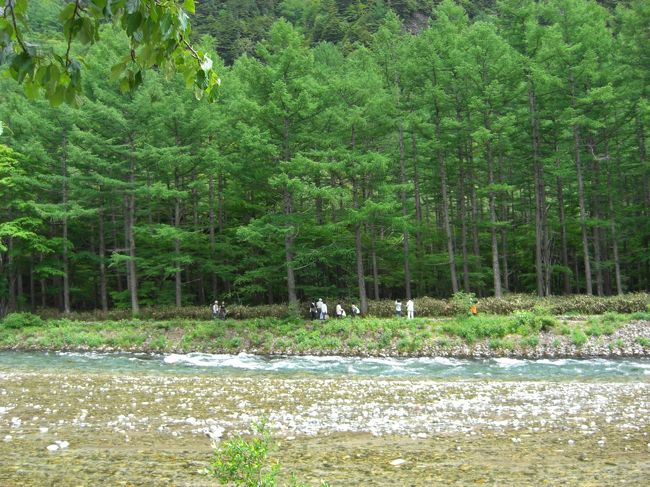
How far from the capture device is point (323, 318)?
25469mm

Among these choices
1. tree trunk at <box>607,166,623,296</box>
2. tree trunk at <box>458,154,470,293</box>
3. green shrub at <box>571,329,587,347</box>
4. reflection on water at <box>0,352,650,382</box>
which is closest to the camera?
reflection on water at <box>0,352,650,382</box>

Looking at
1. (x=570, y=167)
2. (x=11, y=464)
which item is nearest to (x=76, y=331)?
(x=11, y=464)

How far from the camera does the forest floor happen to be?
19.8 m

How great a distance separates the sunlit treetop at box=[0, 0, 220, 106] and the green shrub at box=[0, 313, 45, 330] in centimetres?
A: 2815

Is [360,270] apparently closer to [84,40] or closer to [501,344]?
[501,344]

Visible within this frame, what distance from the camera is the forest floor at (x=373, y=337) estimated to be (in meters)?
19.8

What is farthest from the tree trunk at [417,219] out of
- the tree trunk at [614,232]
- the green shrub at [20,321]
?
the green shrub at [20,321]

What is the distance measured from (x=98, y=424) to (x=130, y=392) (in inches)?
124

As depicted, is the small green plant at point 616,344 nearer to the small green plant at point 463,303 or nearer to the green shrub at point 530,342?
the green shrub at point 530,342

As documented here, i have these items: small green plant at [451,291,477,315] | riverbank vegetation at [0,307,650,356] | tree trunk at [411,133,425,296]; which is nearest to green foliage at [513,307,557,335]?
riverbank vegetation at [0,307,650,356]

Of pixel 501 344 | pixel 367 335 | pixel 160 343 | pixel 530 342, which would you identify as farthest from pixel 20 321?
pixel 530 342

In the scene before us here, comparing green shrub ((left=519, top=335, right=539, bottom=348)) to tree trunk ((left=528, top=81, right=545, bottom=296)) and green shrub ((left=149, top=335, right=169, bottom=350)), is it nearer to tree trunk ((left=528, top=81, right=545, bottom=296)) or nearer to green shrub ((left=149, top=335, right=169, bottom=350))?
tree trunk ((left=528, top=81, right=545, bottom=296))

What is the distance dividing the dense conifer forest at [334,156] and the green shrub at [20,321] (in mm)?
3873

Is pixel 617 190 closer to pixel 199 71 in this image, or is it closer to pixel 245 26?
pixel 199 71
